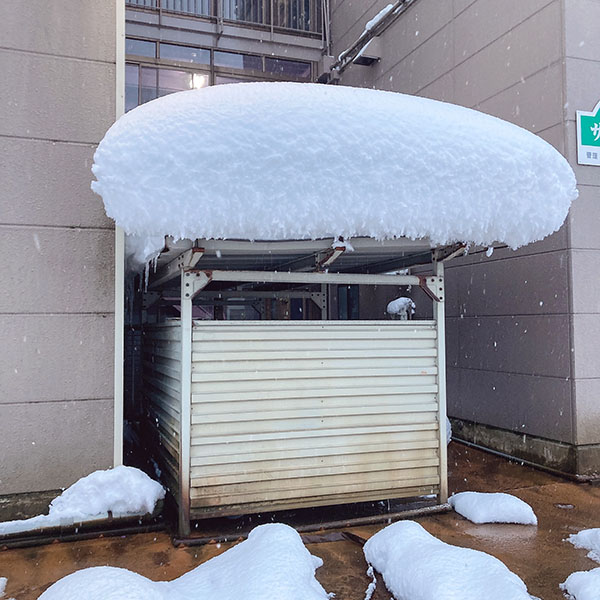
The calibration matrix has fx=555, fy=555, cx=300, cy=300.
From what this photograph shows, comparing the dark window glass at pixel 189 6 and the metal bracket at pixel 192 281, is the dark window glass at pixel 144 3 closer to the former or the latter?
the dark window glass at pixel 189 6

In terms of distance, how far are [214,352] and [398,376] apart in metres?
1.70

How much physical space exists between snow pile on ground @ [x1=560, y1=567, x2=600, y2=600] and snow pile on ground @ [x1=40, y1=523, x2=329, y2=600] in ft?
5.17

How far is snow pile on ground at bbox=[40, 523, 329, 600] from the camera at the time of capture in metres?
2.97

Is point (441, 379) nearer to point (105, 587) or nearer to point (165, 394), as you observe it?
point (165, 394)

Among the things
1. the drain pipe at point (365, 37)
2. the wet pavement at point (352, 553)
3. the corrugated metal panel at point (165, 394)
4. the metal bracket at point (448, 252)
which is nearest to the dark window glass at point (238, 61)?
the drain pipe at point (365, 37)

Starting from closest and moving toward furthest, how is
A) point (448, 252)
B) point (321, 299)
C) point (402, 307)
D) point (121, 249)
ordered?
1. point (121, 249)
2. point (448, 252)
3. point (321, 299)
4. point (402, 307)

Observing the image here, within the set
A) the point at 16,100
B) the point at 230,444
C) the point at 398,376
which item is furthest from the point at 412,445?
the point at 16,100

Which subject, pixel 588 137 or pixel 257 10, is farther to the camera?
pixel 257 10

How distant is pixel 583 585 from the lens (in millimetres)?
3439

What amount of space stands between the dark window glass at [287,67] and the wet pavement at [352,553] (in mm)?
8642

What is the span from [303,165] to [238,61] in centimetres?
774

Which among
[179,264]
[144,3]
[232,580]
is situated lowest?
[232,580]

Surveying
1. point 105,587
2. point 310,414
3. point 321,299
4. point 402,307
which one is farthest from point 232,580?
point 402,307

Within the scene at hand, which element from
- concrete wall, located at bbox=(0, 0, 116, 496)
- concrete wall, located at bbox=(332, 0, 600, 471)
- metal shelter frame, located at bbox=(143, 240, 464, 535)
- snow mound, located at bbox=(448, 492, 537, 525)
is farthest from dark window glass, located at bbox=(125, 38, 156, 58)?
snow mound, located at bbox=(448, 492, 537, 525)
